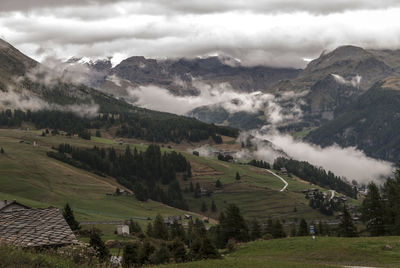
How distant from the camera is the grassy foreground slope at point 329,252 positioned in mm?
52119

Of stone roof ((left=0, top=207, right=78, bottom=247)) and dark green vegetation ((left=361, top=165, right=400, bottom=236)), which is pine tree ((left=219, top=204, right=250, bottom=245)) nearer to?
dark green vegetation ((left=361, top=165, right=400, bottom=236))

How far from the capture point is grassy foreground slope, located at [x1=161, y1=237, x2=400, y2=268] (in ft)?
171

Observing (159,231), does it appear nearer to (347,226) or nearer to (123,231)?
(123,231)

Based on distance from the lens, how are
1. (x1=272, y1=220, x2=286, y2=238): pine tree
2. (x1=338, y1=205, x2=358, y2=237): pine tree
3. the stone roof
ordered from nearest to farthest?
the stone roof < (x1=338, y1=205, x2=358, y2=237): pine tree < (x1=272, y1=220, x2=286, y2=238): pine tree

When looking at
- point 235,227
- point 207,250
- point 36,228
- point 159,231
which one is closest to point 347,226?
point 235,227

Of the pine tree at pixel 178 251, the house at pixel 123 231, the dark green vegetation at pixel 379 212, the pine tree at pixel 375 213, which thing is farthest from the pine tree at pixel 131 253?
the dark green vegetation at pixel 379 212

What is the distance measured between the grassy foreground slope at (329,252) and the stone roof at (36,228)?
22572 mm

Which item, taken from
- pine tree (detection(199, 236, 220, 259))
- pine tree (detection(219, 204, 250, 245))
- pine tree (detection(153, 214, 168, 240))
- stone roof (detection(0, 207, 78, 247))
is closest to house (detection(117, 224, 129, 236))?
pine tree (detection(153, 214, 168, 240))

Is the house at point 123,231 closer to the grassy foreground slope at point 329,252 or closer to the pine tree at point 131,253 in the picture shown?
the grassy foreground slope at point 329,252

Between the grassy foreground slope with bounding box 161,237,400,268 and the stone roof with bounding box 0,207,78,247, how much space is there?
74.1ft

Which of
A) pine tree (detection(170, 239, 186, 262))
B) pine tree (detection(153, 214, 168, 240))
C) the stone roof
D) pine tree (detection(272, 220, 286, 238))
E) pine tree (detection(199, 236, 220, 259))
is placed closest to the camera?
the stone roof

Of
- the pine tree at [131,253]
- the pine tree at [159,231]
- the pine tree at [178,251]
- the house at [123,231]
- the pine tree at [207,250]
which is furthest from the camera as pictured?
the house at [123,231]

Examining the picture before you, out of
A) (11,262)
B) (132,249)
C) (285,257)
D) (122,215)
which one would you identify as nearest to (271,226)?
(285,257)

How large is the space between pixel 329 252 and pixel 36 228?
39569 millimetres
